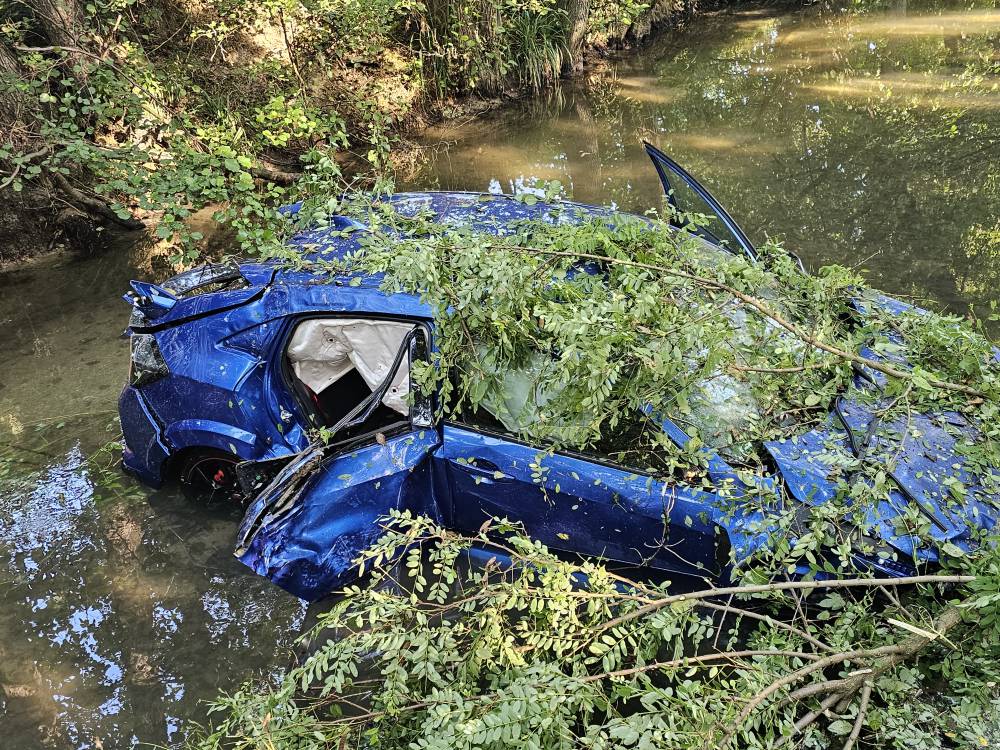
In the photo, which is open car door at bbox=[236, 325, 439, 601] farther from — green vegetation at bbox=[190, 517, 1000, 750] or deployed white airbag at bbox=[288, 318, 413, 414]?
green vegetation at bbox=[190, 517, 1000, 750]

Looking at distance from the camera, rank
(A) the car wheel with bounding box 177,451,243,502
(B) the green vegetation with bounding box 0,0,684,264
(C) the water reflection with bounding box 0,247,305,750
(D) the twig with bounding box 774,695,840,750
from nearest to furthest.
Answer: (D) the twig with bounding box 774,695,840,750 < (C) the water reflection with bounding box 0,247,305,750 < (A) the car wheel with bounding box 177,451,243,502 < (B) the green vegetation with bounding box 0,0,684,264

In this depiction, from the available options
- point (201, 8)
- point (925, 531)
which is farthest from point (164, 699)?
point (201, 8)

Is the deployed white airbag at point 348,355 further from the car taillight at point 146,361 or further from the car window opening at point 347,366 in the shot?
the car taillight at point 146,361

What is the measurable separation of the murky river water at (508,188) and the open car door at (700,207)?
2348 mm

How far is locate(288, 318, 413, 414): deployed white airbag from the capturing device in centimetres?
365

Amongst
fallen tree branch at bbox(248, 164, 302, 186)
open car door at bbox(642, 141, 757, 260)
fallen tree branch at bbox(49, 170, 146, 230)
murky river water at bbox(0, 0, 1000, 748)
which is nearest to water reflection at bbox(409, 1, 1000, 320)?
murky river water at bbox(0, 0, 1000, 748)

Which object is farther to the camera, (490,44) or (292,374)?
(490,44)

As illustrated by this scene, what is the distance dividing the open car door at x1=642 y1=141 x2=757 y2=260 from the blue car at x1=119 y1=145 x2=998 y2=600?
0.04 feet

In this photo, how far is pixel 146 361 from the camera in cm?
369

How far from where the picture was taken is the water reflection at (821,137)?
595cm

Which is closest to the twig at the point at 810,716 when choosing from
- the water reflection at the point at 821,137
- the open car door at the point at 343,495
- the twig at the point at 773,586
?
the twig at the point at 773,586

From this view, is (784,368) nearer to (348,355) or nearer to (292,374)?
(348,355)

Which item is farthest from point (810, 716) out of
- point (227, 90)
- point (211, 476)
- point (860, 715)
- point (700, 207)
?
point (227, 90)

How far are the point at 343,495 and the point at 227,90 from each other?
685 centimetres
